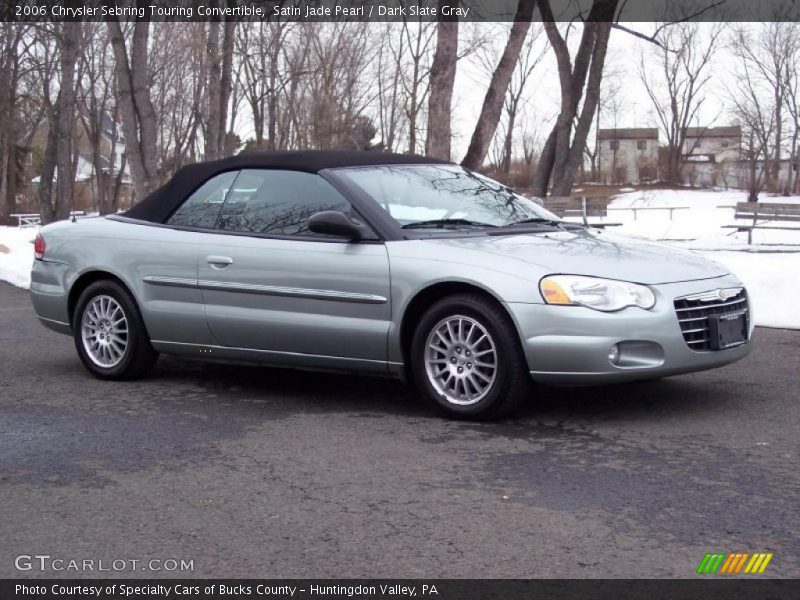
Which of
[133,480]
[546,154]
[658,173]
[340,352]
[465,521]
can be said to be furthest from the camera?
[658,173]

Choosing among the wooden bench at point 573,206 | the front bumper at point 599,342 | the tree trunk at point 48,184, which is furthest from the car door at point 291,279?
the tree trunk at point 48,184

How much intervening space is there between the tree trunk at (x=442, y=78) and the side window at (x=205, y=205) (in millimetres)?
9962

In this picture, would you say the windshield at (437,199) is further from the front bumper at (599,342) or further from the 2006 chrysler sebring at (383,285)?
the front bumper at (599,342)

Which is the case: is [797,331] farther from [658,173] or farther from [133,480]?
[658,173]

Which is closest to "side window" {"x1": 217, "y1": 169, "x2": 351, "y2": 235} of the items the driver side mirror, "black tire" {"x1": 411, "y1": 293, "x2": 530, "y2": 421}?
the driver side mirror

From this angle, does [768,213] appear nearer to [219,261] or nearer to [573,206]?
[573,206]

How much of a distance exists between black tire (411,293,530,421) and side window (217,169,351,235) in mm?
956

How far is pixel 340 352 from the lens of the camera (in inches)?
267

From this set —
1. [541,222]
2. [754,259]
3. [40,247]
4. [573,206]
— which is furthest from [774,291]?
[573,206]

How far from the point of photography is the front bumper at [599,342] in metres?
6.01

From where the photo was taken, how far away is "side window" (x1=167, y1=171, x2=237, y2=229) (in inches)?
297

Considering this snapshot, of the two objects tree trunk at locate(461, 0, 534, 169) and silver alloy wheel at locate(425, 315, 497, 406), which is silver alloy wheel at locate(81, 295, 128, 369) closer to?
silver alloy wheel at locate(425, 315, 497, 406)

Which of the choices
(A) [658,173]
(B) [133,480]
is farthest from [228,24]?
(A) [658,173]

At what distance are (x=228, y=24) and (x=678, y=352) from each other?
1929 cm
